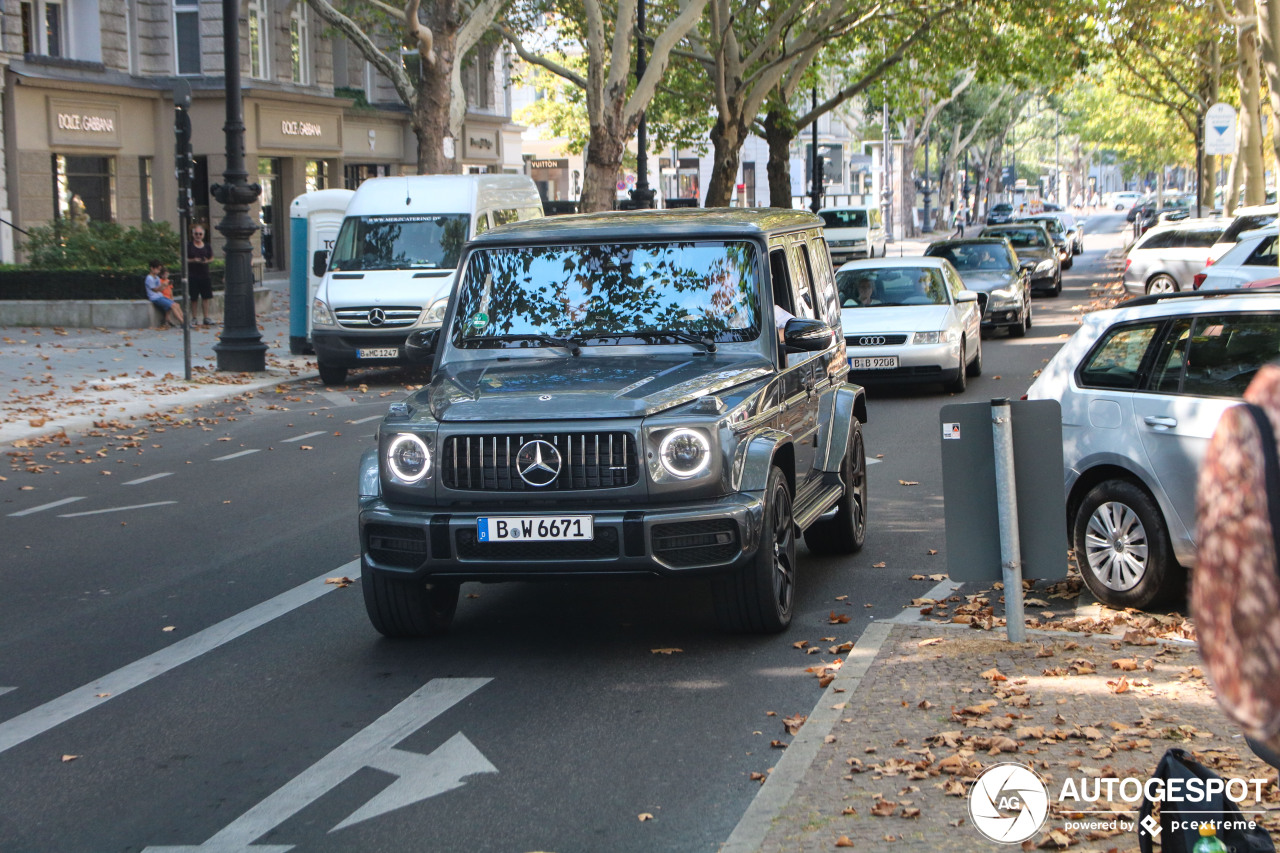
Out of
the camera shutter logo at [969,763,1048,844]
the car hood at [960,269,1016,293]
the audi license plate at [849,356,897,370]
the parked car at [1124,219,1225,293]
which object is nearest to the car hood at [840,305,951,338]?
the audi license plate at [849,356,897,370]

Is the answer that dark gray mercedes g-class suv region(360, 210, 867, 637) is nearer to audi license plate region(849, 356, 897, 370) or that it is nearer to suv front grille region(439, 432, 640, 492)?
suv front grille region(439, 432, 640, 492)

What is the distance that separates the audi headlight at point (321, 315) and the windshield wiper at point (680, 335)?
13.1m

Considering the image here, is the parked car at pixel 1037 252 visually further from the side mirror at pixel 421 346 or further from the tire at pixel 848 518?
the side mirror at pixel 421 346

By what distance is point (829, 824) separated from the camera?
446 cm

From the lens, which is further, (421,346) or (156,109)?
(156,109)

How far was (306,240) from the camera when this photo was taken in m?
23.3

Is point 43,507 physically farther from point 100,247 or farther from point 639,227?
point 100,247

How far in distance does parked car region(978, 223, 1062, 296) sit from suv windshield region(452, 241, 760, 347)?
89.5 feet

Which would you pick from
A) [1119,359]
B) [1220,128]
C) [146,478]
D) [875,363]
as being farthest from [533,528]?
[1220,128]

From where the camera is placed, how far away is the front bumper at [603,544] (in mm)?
6305

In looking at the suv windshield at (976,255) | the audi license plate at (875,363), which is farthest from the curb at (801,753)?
the suv windshield at (976,255)

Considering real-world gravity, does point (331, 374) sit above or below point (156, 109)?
below

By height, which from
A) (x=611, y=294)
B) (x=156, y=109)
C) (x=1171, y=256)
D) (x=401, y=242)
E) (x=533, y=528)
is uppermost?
(x=156, y=109)

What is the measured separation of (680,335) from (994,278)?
18.3 metres
